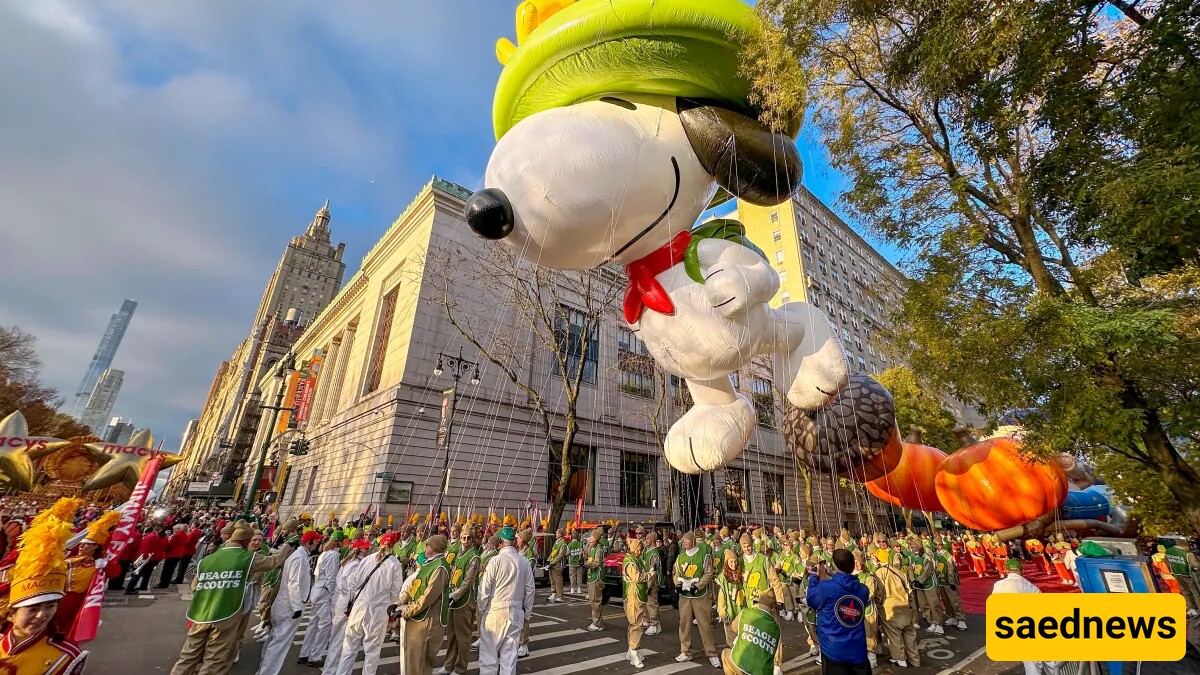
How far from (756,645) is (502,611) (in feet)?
10.5

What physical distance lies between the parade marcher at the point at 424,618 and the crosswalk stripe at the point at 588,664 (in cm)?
160

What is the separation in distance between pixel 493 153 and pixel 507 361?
610 inches

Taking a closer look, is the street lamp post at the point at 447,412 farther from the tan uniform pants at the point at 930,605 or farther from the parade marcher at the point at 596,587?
the tan uniform pants at the point at 930,605

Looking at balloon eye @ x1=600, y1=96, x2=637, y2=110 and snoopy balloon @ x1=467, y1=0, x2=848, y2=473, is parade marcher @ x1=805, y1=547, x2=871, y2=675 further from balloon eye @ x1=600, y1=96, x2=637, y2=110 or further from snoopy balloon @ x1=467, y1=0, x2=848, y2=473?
balloon eye @ x1=600, y1=96, x2=637, y2=110

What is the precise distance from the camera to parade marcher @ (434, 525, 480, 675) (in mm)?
5914

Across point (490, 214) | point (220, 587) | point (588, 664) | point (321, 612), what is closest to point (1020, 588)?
point (588, 664)

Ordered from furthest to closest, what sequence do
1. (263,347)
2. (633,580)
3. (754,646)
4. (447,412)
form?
(263,347)
(447,412)
(633,580)
(754,646)

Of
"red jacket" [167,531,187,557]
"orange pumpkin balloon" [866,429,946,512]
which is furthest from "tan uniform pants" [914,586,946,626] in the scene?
"red jacket" [167,531,187,557]

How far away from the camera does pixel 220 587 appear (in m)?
4.65

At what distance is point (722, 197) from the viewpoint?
13.5 feet

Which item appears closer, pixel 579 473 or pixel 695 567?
pixel 695 567

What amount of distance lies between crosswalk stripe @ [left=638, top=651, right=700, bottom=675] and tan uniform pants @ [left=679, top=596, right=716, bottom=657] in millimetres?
270

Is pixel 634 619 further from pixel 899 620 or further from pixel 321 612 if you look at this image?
pixel 321 612

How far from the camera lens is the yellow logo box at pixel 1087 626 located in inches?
108
